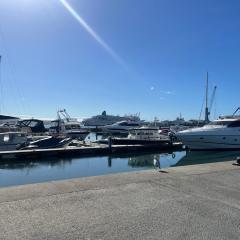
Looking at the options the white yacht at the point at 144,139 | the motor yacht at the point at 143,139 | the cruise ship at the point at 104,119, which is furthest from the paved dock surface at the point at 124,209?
the cruise ship at the point at 104,119

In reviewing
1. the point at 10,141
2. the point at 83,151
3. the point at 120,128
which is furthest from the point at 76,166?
the point at 120,128

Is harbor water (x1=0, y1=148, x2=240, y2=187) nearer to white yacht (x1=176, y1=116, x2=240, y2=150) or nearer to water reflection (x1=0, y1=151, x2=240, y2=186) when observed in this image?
water reflection (x1=0, y1=151, x2=240, y2=186)

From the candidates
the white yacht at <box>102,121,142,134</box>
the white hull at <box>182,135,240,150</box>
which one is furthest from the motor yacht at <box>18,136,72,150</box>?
the white yacht at <box>102,121,142,134</box>

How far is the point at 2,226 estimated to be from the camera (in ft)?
15.9

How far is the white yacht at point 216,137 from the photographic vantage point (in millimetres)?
29109

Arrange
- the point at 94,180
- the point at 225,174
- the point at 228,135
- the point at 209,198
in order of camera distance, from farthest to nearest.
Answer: the point at 228,135, the point at 225,174, the point at 94,180, the point at 209,198

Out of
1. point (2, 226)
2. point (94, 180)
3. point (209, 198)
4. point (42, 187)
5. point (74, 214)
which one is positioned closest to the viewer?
point (2, 226)

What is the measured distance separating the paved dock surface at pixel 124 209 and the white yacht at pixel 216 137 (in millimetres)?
21127

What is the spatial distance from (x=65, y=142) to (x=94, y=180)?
23497 mm

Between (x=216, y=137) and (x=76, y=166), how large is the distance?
12.2m

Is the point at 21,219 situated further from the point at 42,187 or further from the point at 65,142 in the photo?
the point at 65,142

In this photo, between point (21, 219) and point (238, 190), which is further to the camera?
point (238, 190)

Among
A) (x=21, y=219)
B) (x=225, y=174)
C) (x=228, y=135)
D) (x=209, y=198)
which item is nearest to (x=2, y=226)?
(x=21, y=219)

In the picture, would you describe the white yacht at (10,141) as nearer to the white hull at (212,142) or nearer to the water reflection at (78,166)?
the water reflection at (78,166)
